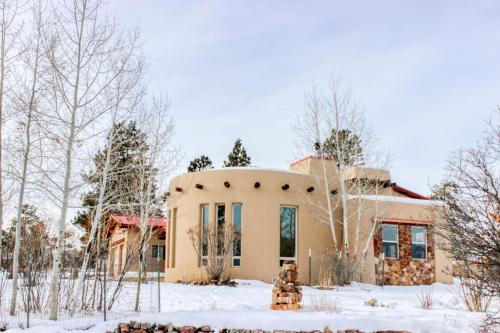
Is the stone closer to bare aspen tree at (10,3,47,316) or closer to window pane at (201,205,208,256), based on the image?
bare aspen tree at (10,3,47,316)

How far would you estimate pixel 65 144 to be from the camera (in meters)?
9.96

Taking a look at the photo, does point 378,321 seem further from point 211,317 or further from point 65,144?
point 65,144

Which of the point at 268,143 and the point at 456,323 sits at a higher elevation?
the point at 268,143

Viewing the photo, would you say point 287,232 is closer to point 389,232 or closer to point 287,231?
point 287,231

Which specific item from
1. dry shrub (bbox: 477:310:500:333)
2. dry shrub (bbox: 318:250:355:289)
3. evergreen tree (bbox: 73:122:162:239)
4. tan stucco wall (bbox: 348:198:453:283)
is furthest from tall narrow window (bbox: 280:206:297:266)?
dry shrub (bbox: 477:310:500:333)

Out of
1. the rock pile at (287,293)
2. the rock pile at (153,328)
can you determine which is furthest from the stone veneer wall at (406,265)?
the rock pile at (153,328)

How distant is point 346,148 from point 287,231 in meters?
4.09

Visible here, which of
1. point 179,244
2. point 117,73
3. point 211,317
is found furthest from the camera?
point 179,244

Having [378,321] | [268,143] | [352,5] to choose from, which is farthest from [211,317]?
[268,143]

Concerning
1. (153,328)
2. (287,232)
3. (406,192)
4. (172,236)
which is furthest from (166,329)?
(406,192)

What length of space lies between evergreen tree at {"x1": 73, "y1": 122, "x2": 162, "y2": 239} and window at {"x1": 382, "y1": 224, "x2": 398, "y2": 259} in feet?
27.2

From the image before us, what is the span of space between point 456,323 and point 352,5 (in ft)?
23.1

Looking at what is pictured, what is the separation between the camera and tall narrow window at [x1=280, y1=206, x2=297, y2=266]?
1938cm

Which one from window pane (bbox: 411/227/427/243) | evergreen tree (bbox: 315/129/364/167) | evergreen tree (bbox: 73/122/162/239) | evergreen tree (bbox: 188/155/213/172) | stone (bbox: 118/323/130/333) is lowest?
stone (bbox: 118/323/130/333)
